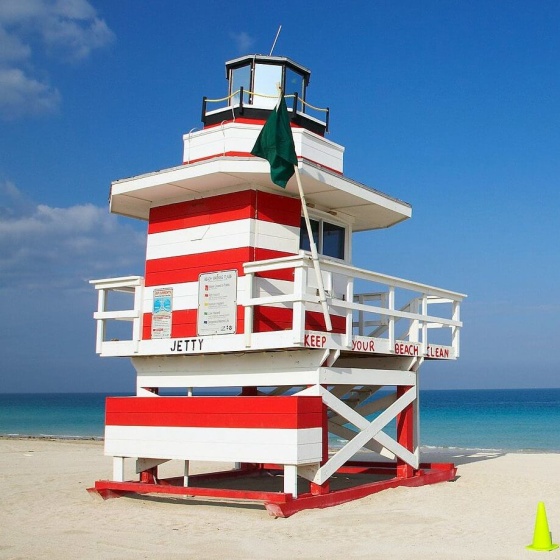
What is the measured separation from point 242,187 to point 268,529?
4.87 metres

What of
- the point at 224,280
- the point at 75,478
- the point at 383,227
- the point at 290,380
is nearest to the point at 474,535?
the point at 290,380

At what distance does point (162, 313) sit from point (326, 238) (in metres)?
2.88

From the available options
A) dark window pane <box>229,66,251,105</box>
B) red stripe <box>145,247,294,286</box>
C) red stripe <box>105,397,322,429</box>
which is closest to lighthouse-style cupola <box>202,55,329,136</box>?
dark window pane <box>229,66,251,105</box>

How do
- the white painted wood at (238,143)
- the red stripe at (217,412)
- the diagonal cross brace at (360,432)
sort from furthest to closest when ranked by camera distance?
the white painted wood at (238,143) < the diagonal cross brace at (360,432) < the red stripe at (217,412)

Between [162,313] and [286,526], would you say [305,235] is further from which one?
[286,526]

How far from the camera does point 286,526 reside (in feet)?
31.4

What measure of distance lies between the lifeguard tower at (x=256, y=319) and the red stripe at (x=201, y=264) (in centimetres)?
2

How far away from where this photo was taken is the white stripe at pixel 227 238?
1162cm

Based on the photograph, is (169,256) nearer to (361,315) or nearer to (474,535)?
(361,315)

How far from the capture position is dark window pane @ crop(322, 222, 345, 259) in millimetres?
13000

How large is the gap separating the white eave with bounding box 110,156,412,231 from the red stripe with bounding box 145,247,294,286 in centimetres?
94

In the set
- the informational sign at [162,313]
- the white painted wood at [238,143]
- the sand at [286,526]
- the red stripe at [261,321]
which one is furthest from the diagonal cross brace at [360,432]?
the white painted wood at [238,143]

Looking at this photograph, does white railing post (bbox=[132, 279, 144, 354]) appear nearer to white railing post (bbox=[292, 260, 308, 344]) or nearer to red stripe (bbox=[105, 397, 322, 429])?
red stripe (bbox=[105, 397, 322, 429])

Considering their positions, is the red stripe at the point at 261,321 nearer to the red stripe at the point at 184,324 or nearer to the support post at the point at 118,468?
the red stripe at the point at 184,324
